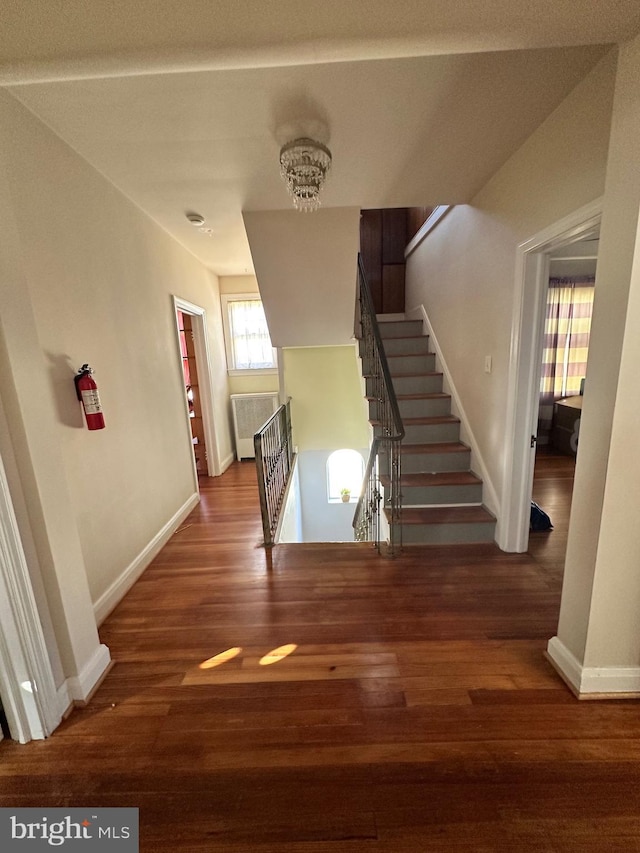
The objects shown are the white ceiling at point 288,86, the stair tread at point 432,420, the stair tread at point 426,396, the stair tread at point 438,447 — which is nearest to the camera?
the white ceiling at point 288,86

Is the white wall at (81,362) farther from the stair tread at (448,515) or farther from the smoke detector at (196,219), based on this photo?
the stair tread at (448,515)

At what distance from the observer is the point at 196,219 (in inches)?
107

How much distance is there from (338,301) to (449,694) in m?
3.25

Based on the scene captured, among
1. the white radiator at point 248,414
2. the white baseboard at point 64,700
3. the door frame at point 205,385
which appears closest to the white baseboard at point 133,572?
the white baseboard at point 64,700

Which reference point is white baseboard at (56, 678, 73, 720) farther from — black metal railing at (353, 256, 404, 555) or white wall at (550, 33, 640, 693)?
white wall at (550, 33, 640, 693)

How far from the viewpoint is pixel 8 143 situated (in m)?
1.39

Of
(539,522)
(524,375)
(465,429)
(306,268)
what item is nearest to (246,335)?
(306,268)

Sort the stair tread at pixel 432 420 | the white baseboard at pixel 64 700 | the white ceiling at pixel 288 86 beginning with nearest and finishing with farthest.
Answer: the white ceiling at pixel 288 86 → the white baseboard at pixel 64 700 → the stair tread at pixel 432 420

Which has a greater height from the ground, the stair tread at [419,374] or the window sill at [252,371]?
the window sill at [252,371]

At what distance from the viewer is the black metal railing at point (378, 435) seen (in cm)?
247

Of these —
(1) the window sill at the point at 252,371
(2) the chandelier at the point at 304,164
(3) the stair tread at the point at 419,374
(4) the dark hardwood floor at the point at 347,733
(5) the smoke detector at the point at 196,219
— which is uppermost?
(5) the smoke detector at the point at 196,219

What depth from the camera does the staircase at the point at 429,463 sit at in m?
2.54

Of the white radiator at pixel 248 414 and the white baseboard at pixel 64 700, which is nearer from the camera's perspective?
the white baseboard at pixel 64 700

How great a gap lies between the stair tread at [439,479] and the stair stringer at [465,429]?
0.25 feet
